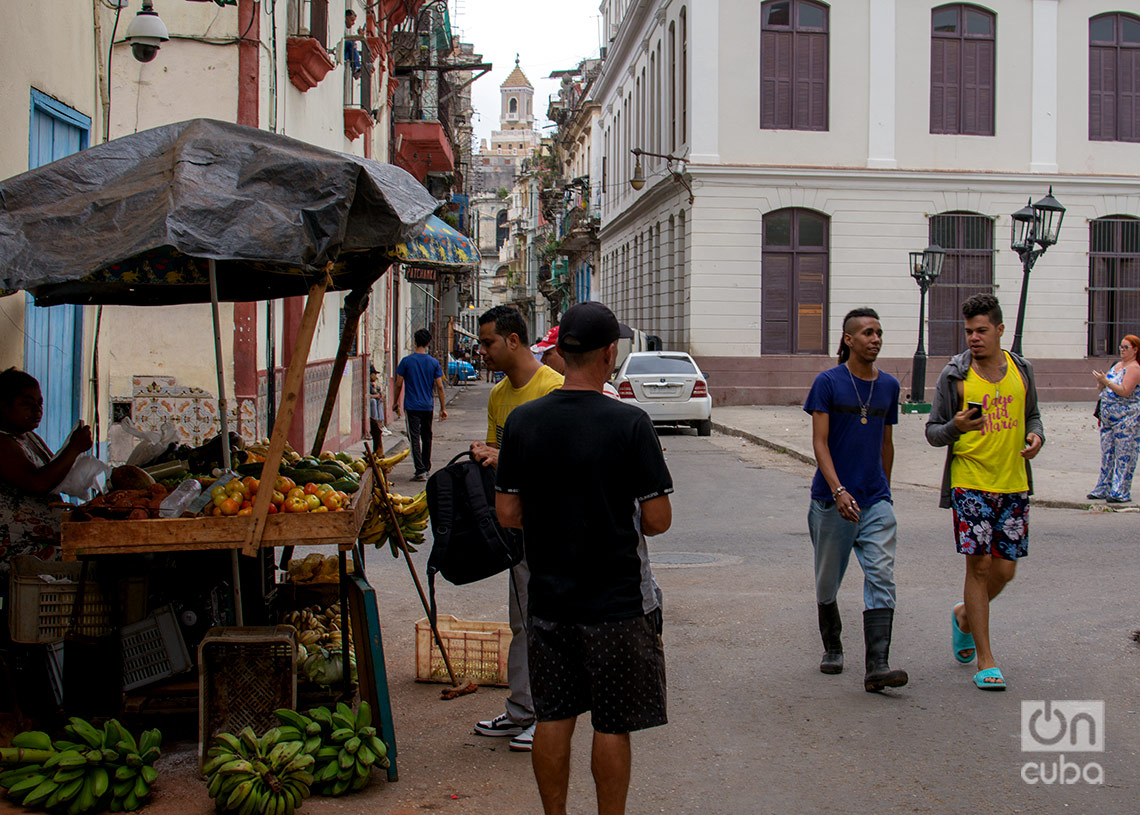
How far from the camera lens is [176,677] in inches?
204

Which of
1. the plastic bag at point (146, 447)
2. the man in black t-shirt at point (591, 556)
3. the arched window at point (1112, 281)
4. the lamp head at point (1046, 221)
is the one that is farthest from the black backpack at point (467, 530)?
the arched window at point (1112, 281)

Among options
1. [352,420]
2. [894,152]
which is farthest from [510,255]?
[352,420]

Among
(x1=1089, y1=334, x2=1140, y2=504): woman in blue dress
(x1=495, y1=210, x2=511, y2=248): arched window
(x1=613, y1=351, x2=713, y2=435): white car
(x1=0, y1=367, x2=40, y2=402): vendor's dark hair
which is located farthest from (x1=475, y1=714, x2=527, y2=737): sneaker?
(x1=495, y1=210, x2=511, y2=248): arched window

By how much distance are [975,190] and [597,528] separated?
89.3 ft

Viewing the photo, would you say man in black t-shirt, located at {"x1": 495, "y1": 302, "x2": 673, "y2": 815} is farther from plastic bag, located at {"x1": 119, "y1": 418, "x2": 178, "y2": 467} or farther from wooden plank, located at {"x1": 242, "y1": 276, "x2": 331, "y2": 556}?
plastic bag, located at {"x1": 119, "y1": 418, "x2": 178, "y2": 467}

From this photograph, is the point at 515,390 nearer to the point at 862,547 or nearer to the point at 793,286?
the point at 862,547

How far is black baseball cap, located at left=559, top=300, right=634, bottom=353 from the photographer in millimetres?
3691

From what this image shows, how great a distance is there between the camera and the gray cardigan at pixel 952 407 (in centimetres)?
588

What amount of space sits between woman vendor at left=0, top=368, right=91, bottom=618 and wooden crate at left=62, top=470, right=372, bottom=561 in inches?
31.7

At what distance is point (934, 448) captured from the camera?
18.1 meters

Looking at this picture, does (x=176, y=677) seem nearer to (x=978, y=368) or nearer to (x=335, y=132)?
(x=978, y=368)

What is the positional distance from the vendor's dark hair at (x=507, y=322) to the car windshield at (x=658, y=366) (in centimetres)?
1563

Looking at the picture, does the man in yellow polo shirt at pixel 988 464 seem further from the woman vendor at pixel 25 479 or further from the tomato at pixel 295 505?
the woman vendor at pixel 25 479

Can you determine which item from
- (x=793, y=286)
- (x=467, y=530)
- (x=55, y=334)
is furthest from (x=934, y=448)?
(x=467, y=530)
